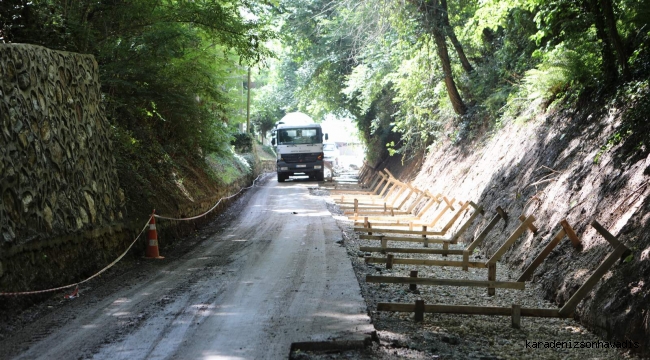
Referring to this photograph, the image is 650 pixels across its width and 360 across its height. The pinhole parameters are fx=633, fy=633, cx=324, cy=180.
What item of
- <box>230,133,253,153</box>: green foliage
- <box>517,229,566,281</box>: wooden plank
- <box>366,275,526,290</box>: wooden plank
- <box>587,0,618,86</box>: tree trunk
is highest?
<box>587,0,618,86</box>: tree trunk

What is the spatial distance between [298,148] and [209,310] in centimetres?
2561

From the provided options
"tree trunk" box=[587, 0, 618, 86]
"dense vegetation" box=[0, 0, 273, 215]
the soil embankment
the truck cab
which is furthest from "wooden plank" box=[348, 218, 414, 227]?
the truck cab

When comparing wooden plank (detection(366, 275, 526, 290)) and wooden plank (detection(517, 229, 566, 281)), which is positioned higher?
wooden plank (detection(517, 229, 566, 281))

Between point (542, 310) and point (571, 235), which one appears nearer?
point (542, 310)

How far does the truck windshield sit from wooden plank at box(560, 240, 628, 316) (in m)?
26.4

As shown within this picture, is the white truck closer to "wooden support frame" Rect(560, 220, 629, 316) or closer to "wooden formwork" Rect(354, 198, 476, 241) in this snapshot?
"wooden formwork" Rect(354, 198, 476, 241)

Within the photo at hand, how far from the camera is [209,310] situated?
705 centimetres

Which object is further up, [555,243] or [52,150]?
[52,150]

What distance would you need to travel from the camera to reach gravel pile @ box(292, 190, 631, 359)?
582cm

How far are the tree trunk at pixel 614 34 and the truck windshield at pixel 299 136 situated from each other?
23.4m

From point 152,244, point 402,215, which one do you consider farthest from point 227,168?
point 152,244

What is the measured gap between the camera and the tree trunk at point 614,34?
9.58 m

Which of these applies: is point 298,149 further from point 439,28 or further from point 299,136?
point 439,28

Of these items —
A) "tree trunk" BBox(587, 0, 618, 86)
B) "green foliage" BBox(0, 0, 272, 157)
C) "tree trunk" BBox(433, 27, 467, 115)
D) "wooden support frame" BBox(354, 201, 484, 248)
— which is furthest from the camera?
"tree trunk" BBox(433, 27, 467, 115)
